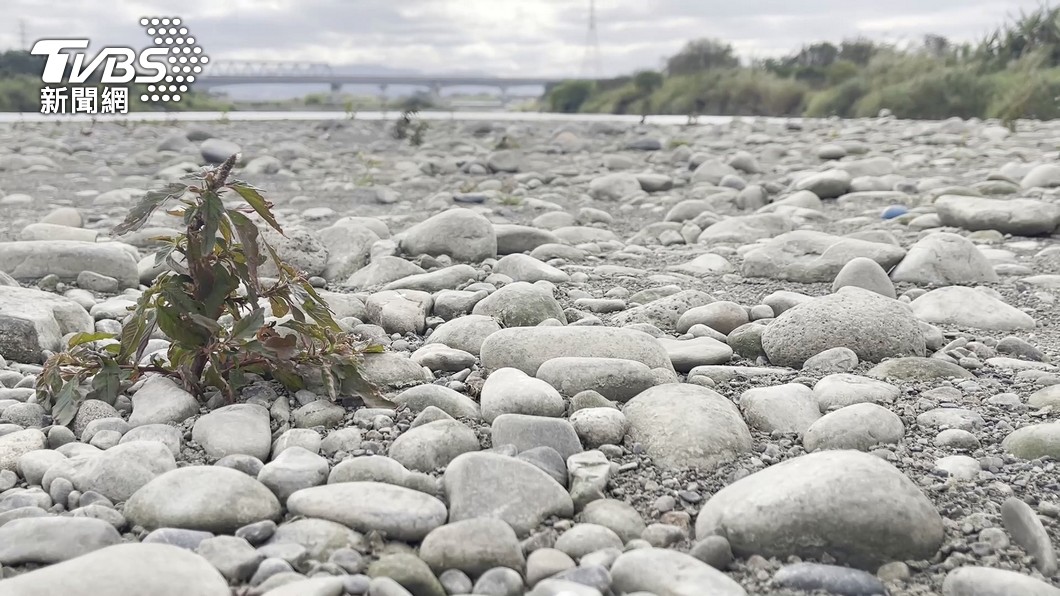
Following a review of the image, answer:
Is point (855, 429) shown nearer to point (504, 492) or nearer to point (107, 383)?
point (504, 492)

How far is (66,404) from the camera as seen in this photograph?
2359mm

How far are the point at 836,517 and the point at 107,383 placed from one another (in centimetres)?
186

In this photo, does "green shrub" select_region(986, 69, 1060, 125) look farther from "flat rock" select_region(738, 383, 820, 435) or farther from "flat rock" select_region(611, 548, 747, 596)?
"flat rock" select_region(611, 548, 747, 596)

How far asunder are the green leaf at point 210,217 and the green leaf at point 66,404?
57 cm

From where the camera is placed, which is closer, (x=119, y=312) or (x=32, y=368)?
(x=32, y=368)

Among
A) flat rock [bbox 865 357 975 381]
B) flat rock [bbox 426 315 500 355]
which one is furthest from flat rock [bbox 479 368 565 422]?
flat rock [bbox 865 357 975 381]

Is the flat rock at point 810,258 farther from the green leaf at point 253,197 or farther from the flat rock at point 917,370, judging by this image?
the green leaf at point 253,197

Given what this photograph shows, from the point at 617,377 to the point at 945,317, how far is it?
1585 millimetres

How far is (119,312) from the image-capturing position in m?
3.37

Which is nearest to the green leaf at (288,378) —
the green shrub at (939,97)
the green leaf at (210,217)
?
the green leaf at (210,217)

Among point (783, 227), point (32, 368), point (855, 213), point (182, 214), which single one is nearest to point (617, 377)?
point (182, 214)

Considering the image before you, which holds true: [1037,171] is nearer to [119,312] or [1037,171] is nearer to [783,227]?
[783,227]

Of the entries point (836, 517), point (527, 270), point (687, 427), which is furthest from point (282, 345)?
point (527, 270)

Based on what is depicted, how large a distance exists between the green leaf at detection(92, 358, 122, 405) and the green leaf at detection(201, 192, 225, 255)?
0.52 meters
